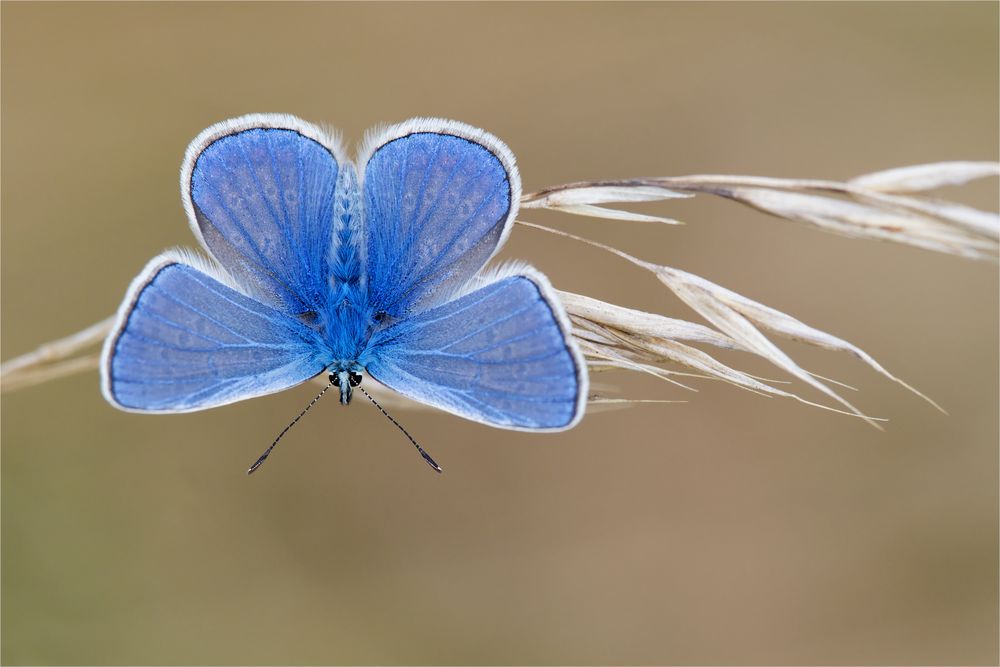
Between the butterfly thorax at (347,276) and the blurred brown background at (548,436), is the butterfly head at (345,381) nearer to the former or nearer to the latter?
the butterfly thorax at (347,276)

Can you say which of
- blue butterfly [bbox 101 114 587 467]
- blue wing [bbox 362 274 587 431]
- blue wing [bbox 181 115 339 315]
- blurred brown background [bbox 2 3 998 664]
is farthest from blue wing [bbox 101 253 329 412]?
blurred brown background [bbox 2 3 998 664]

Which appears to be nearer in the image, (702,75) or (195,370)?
(195,370)

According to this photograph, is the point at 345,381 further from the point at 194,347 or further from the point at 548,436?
the point at 548,436

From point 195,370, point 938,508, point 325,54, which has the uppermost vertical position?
point 325,54

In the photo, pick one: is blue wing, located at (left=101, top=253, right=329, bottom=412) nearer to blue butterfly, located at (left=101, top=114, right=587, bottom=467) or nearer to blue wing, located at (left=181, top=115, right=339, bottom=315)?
blue butterfly, located at (left=101, top=114, right=587, bottom=467)

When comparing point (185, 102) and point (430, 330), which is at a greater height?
point (185, 102)

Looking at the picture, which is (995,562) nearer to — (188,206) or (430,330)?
(430,330)

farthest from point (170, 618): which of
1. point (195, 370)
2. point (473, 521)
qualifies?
point (195, 370)
